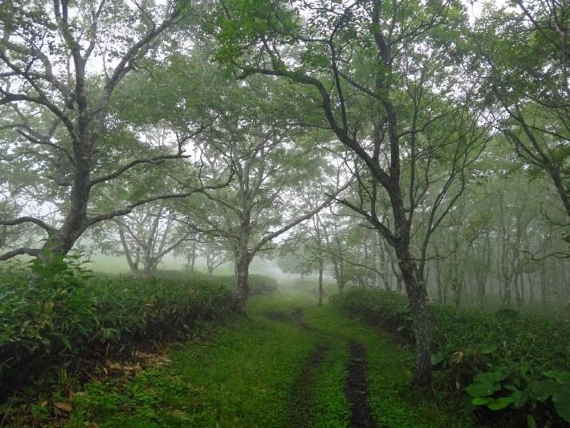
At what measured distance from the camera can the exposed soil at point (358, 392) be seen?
5.97 meters

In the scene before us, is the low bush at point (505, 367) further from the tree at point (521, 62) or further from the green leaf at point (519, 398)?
the tree at point (521, 62)

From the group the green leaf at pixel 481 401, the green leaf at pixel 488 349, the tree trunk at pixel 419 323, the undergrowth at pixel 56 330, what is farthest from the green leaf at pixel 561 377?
the undergrowth at pixel 56 330

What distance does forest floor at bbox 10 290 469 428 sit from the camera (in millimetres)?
5230

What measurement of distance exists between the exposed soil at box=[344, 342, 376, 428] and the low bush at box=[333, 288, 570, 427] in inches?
62.6

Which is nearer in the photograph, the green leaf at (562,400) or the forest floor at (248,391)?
the green leaf at (562,400)

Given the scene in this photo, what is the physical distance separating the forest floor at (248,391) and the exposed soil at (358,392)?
0.02 m

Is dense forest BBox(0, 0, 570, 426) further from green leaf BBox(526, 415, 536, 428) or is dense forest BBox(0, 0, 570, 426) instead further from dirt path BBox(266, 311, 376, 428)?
dirt path BBox(266, 311, 376, 428)

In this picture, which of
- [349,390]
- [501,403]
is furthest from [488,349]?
[349,390]

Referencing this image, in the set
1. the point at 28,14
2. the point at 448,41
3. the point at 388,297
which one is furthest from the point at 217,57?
the point at 388,297

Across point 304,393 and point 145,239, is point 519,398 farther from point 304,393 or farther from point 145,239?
point 145,239

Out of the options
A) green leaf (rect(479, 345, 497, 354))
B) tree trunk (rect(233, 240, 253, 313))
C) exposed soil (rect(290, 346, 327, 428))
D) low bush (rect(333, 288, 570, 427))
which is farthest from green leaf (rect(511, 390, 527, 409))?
tree trunk (rect(233, 240, 253, 313))

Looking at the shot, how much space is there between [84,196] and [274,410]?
749 centimetres

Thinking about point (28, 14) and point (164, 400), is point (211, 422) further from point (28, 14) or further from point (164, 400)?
point (28, 14)

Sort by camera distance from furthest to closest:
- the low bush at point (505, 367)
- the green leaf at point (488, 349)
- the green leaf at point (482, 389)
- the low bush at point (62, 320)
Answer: the green leaf at point (488, 349) → the green leaf at point (482, 389) → the low bush at point (505, 367) → the low bush at point (62, 320)
